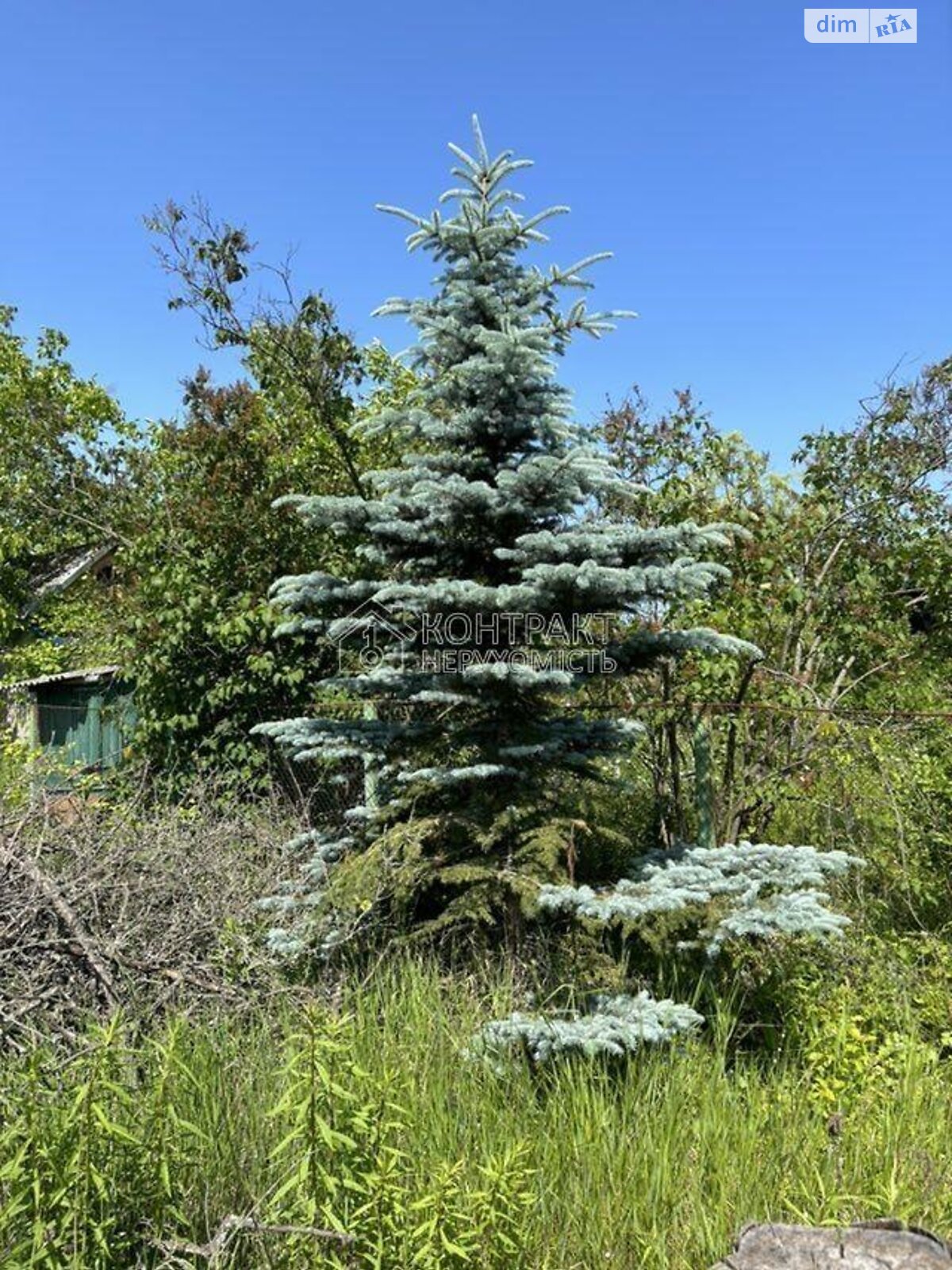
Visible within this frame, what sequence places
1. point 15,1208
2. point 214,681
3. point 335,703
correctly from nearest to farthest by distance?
point 15,1208, point 335,703, point 214,681

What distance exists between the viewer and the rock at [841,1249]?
6.94ft

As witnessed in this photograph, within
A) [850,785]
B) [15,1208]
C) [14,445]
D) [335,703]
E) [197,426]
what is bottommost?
[15,1208]

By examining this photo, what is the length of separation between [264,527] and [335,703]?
69.9 inches

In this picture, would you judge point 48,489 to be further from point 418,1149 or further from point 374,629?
point 418,1149

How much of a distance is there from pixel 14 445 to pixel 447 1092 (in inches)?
555

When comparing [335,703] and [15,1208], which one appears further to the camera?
[335,703]

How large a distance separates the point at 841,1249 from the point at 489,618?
2474 millimetres

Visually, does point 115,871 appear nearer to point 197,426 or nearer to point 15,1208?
point 15,1208

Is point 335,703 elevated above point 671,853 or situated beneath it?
elevated above

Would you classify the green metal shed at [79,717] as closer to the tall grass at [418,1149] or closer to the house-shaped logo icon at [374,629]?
the house-shaped logo icon at [374,629]

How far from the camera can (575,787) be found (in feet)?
13.0

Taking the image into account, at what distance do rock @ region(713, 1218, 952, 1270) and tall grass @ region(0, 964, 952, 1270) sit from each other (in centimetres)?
7

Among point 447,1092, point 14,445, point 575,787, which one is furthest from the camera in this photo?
point 14,445

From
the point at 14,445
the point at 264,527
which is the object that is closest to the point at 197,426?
the point at 264,527
